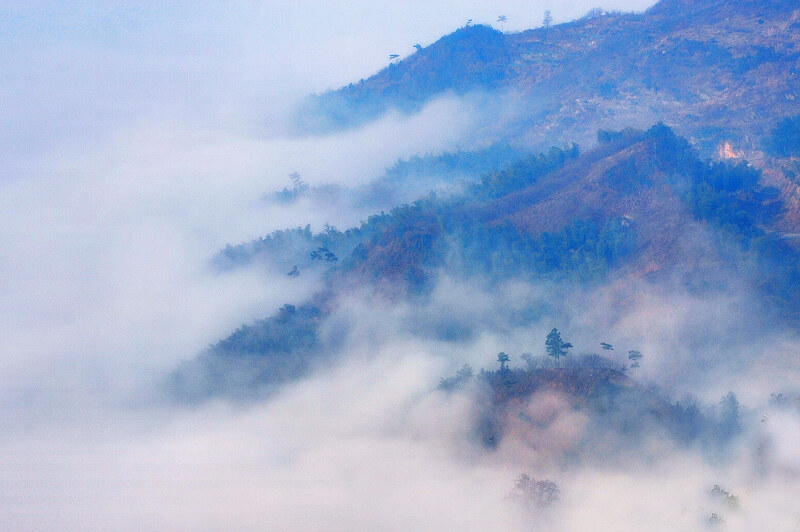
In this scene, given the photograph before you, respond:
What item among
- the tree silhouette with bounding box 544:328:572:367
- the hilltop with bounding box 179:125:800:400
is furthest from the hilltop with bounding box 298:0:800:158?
the tree silhouette with bounding box 544:328:572:367

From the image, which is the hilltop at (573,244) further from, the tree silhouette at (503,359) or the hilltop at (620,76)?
the hilltop at (620,76)

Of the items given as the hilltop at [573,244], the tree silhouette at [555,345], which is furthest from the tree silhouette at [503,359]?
the hilltop at [573,244]

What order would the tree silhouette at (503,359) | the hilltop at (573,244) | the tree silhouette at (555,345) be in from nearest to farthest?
the tree silhouette at (555,345), the tree silhouette at (503,359), the hilltop at (573,244)

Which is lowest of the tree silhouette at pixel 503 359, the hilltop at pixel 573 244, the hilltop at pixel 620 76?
the tree silhouette at pixel 503 359

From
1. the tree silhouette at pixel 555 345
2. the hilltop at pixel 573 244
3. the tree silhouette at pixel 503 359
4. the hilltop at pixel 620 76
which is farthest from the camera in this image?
the hilltop at pixel 620 76

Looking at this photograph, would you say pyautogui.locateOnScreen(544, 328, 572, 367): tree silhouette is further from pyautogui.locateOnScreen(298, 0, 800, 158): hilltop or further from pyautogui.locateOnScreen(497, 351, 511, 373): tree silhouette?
pyautogui.locateOnScreen(298, 0, 800, 158): hilltop

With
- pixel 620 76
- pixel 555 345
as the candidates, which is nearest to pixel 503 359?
pixel 555 345

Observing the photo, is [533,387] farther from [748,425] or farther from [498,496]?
[748,425]

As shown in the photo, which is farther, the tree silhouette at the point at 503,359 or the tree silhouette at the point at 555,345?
the tree silhouette at the point at 503,359

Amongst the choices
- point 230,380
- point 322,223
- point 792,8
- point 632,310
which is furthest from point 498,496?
point 792,8

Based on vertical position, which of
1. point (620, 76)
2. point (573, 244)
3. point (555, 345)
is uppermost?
point (620, 76)

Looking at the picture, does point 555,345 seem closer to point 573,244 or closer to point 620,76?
point 573,244
